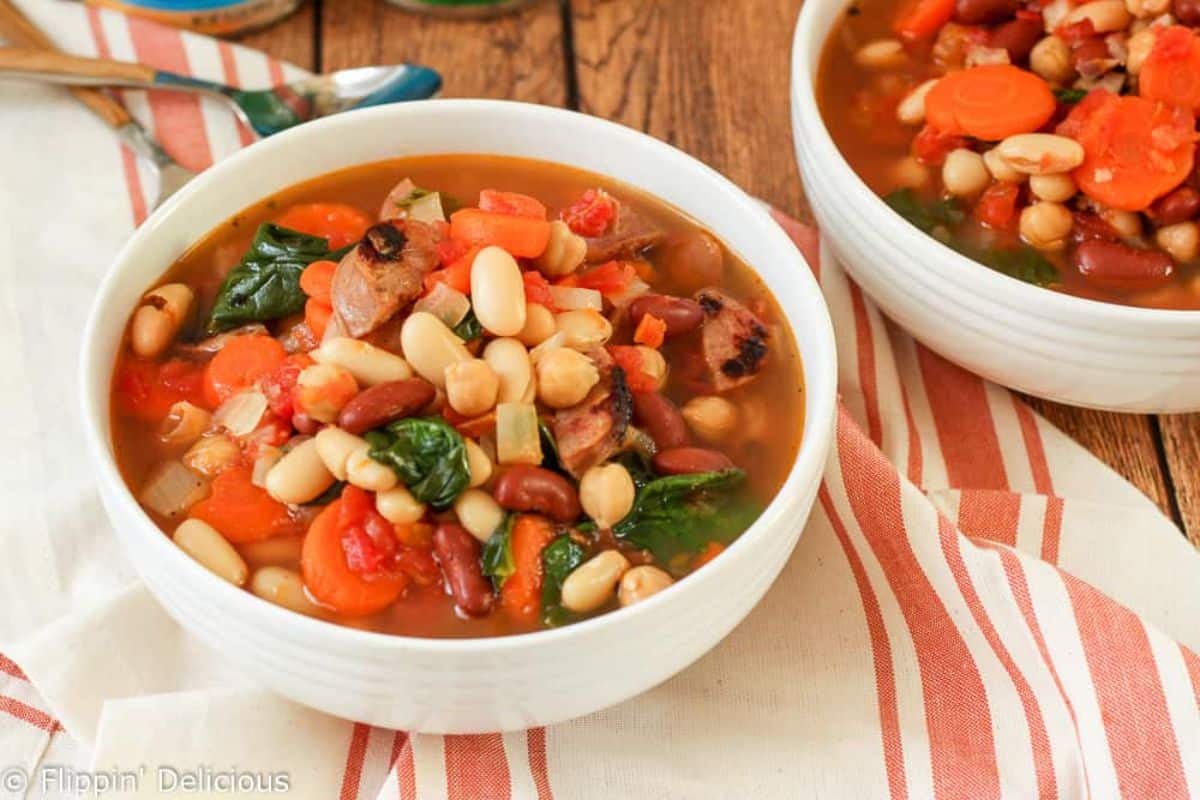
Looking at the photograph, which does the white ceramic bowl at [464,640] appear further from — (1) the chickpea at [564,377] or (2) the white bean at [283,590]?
(1) the chickpea at [564,377]

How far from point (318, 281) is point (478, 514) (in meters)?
0.51

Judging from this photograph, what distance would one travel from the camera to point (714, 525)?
2145 mm

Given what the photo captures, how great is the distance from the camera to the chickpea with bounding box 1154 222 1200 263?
8.63 ft

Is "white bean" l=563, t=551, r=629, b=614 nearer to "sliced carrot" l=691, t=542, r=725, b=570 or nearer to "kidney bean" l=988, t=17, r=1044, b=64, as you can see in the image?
"sliced carrot" l=691, t=542, r=725, b=570

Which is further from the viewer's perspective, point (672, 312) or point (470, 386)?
point (672, 312)

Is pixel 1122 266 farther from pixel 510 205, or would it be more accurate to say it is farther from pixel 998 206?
pixel 510 205

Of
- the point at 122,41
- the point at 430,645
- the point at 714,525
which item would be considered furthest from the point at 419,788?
the point at 122,41

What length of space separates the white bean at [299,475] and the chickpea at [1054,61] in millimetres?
1614

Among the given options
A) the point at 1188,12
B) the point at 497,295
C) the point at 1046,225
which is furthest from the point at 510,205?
the point at 1188,12

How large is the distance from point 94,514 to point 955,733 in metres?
1.47

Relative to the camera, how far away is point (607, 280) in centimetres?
239

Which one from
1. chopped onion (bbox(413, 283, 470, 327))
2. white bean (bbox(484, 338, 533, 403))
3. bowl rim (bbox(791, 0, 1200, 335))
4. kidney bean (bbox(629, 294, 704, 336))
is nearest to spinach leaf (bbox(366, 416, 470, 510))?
white bean (bbox(484, 338, 533, 403))

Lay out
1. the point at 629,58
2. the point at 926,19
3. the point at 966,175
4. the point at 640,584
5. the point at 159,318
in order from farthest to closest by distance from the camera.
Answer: the point at 629,58
the point at 926,19
the point at 966,175
the point at 159,318
the point at 640,584

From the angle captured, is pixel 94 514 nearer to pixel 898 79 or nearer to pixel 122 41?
pixel 122 41
